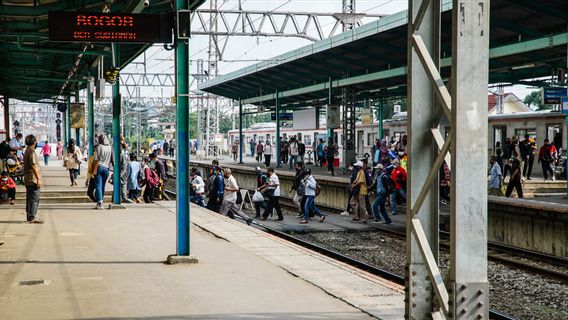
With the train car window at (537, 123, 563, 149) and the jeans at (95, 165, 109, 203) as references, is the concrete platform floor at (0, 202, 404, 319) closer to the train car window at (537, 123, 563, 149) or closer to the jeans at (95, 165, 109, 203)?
the jeans at (95, 165, 109, 203)

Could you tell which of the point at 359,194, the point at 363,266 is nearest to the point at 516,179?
the point at 359,194

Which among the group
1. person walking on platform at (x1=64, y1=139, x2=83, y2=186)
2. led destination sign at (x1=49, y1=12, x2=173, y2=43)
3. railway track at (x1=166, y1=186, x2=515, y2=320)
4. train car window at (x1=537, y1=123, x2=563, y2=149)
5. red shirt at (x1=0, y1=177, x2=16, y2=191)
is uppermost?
led destination sign at (x1=49, y1=12, x2=173, y2=43)

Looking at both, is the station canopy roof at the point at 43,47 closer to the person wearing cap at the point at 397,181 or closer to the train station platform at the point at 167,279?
the train station platform at the point at 167,279

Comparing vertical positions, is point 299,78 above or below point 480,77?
above

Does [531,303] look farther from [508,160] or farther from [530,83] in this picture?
[530,83]

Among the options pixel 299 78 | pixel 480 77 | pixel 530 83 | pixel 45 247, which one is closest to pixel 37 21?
pixel 45 247

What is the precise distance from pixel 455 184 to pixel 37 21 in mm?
13451

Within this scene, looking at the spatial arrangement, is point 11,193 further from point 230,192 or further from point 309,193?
point 309,193

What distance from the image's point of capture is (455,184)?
3525mm

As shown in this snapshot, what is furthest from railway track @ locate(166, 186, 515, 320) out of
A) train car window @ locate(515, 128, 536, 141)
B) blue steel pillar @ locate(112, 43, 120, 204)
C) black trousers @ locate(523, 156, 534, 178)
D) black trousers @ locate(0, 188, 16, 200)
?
train car window @ locate(515, 128, 536, 141)

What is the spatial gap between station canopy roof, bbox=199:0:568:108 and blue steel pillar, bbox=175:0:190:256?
8816 millimetres

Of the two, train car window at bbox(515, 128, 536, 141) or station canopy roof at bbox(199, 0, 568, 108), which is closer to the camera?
station canopy roof at bbox(199, 0, 568, 108)

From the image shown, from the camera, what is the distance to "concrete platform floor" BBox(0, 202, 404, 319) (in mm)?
6070

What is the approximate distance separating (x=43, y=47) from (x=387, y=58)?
11857 millimetres
